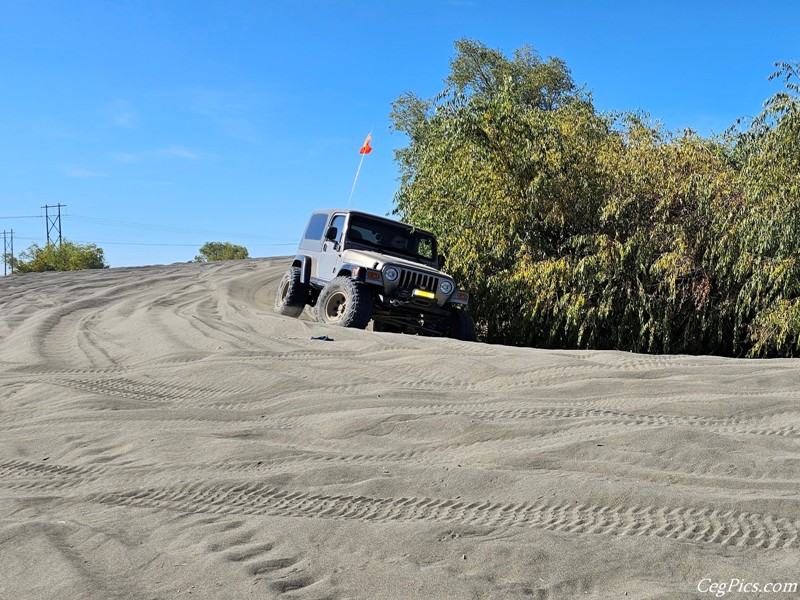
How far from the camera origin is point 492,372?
7.12 m

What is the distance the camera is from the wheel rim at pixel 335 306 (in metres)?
11.0

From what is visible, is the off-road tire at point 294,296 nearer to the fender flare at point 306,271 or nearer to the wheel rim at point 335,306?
the fender flare at point 306,271

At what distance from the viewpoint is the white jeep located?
1083 centimetres

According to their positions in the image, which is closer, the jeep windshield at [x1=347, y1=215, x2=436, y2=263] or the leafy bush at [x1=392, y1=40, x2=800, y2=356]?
the leafy bush at [x1=392, y1=40, x2=800, y2=356]

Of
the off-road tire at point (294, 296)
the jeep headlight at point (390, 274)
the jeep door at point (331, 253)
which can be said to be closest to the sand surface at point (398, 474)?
the jeep headlight at point (390, 274)

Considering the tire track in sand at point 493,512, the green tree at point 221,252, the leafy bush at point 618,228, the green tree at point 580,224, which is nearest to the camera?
the tire track in sand at point 493,512

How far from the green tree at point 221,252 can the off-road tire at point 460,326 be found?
90992mm

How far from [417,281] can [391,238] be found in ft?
4.62

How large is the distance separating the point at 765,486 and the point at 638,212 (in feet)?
28.2

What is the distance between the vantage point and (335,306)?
1126 centimetres

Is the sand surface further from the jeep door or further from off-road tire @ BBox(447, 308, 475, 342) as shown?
the jeep door

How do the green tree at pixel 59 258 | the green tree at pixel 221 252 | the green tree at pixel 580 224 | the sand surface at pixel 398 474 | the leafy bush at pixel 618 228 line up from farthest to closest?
the green tree at pixel 221 252
the green tree at pixel 59 258
the green tree at pixel 580 224
the leafy bush at pixel 618 228
the sand surface at pixel 398 474

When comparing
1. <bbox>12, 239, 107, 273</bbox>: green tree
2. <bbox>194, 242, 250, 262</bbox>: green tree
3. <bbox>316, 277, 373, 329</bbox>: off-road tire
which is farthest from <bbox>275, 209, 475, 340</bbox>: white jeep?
<bbox>194, 242, 250, 262</bbox>: green tree

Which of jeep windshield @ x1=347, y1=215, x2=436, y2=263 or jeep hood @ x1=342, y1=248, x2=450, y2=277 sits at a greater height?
jeep windshield @ x1=347, y1=215, x2=436, y2=263
